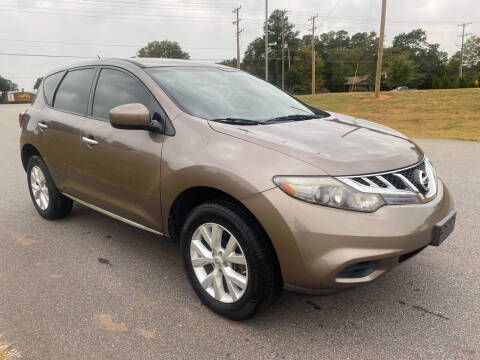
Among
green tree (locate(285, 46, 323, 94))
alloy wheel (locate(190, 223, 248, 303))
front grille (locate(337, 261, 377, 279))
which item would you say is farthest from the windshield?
green tree (locate(285, 46, 323, 94))

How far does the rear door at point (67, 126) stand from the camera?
3592mm

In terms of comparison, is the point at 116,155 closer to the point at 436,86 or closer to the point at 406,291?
the point at 406,291

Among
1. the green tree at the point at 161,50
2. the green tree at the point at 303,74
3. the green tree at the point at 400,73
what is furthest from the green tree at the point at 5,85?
the green tree at the point at 400,73

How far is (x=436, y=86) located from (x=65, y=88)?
40949mm

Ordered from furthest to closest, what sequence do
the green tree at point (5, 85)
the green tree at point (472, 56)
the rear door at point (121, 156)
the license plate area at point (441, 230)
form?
1. the green tree at point (5, 85)
2. the green tree at point (472, 56)
3. the rear door at point (121, 156)
4. the license plate area at point (441, 230)

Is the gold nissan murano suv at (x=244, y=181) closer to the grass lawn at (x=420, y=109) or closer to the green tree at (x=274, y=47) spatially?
the grass lawn at (x=420, y=109)

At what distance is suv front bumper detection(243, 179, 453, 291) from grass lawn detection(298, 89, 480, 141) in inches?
541

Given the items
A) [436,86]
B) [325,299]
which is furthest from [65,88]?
[436,86]

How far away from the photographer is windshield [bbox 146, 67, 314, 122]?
2.94m

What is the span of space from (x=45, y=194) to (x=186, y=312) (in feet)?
8.53

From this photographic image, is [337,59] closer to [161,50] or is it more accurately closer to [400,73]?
[400,73]

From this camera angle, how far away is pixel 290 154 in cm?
227

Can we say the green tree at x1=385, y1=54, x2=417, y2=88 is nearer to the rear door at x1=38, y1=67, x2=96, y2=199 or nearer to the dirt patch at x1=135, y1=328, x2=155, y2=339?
the rear door at x1=38, y1=67, x2=96, y2=199

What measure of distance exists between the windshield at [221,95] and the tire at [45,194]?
73.1 inches
